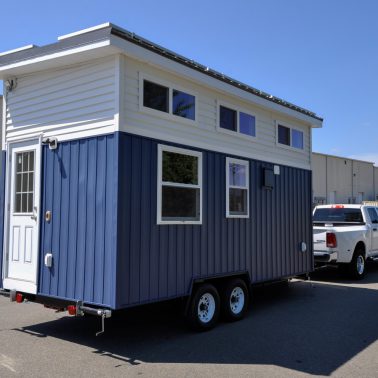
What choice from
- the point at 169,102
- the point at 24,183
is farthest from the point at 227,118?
the point at 24,183

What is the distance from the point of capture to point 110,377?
5082 mm

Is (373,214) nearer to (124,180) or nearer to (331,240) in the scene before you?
(331,240)

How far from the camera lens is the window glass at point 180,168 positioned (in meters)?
6.71

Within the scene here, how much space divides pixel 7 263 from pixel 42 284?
0.86 m

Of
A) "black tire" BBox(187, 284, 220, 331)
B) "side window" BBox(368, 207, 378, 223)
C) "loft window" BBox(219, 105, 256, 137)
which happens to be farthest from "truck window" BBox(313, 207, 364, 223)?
"black tire" BBox(187, 284, 220, 331)

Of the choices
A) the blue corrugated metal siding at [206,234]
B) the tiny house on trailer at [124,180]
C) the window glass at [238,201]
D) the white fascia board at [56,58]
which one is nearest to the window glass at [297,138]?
the blue corrugated metal siding at [206,234]

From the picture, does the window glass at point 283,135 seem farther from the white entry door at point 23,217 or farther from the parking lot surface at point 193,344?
the white entry door at point 23,217

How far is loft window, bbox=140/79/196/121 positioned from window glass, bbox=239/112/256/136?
1.36 metres

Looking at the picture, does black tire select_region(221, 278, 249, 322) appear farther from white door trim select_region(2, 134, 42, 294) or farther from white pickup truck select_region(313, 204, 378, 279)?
white pickup truck select_region(313, 204, 378, 279)

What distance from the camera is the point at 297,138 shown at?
33.2 ft

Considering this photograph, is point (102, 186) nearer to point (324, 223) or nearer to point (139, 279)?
point (139, 279)

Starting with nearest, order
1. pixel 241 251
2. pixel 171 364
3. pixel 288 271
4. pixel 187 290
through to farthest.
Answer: pixel 171 364 → pixel 187 290 → pixel 241 251 → pixel 288 271

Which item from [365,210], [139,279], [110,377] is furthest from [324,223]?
[110,377]

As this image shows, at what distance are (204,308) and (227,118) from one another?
3.20 metres
